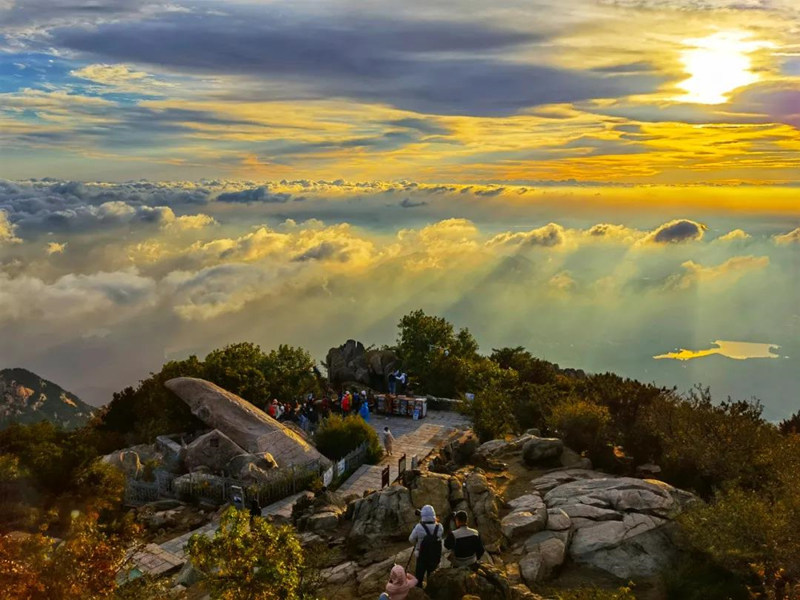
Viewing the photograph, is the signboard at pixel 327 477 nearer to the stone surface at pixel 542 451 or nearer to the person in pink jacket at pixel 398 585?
the stone surface at pixel 542 451

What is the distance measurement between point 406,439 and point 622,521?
52.9 feet

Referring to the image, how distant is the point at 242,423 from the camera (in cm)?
2959

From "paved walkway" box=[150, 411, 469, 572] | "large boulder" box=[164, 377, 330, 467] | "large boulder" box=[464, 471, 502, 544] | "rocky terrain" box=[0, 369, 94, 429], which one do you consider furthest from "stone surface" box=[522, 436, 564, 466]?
"rocky terrain" box=[0, 369, 94, 429]

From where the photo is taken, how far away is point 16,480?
22.4 m

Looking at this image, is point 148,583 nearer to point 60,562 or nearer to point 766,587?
point 60,562

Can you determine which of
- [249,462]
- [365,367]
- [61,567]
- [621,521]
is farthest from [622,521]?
[365,367]

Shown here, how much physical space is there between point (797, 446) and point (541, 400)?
12421 millimetres

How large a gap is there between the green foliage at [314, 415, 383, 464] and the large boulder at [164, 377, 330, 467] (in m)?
0.76

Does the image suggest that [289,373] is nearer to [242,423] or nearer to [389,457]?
[242,423]

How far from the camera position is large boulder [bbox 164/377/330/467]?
91.0ft

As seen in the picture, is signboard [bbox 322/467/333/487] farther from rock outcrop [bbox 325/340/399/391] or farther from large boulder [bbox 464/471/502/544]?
rock outcrop [bbox 325/340/399/391]

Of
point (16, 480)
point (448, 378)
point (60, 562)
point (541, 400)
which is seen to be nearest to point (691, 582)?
point (60, 562)

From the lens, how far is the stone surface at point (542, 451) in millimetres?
23250

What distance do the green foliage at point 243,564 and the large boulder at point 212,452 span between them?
1595 centimetres
